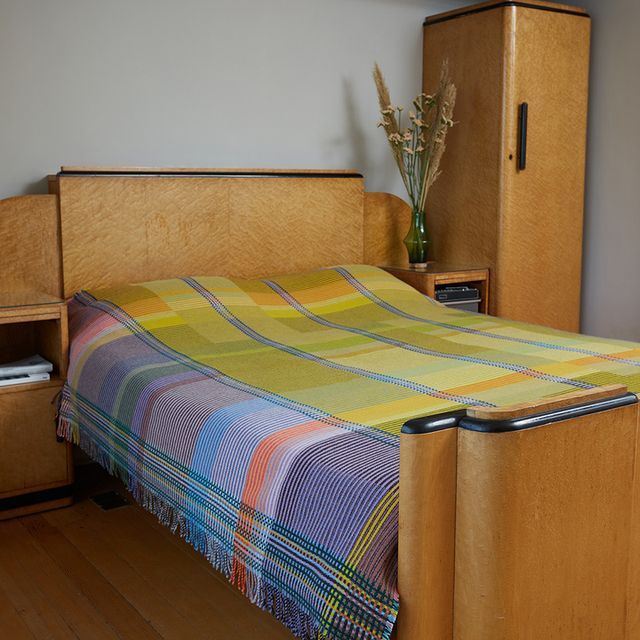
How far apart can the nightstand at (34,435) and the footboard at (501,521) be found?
5.33ft

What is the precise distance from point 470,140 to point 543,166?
34 cm

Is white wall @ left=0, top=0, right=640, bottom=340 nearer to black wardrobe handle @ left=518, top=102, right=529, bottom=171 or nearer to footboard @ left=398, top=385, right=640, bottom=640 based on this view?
black wardrobe handle @ left=518, top=102, right=529, bottom=171

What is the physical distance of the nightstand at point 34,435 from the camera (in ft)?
7.97

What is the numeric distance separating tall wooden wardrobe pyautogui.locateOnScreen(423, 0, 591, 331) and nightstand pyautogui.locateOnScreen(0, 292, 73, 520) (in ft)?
6.19

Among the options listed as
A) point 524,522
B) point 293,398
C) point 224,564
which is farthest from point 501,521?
point 293,398

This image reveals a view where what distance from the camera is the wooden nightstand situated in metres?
3.32

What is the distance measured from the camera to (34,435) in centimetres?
248

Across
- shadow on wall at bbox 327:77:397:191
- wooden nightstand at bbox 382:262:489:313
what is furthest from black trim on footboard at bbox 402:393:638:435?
shadow on wall at bbox 327:77:397:191

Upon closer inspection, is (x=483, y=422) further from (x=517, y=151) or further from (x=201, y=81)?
(x=517, y=151)

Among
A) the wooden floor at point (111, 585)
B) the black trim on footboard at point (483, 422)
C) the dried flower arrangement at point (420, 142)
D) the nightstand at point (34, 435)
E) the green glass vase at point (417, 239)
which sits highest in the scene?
the dried flower arrangement at point (420, 142)

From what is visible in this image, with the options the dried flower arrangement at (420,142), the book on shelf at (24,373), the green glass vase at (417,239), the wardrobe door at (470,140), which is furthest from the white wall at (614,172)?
the book on shelf at (24,373)

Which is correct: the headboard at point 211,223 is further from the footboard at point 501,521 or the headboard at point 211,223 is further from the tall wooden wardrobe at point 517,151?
the footboard at point 501,521

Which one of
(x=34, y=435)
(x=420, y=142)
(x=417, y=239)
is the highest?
(x=420, y=142)

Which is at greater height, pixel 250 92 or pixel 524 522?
pixel 250 92
